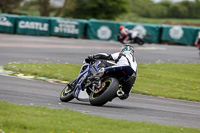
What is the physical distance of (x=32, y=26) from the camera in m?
34.3

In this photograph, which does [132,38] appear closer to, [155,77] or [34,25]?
[34,25]

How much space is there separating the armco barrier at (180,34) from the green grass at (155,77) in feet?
56.1

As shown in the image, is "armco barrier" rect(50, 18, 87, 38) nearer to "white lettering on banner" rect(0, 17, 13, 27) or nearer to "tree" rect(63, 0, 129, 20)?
"white lettering on banner" rect(0, 17, 13, 27)

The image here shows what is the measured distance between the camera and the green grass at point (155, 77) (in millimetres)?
12396

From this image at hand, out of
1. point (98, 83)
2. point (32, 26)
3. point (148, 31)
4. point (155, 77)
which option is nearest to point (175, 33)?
point (148, 31)

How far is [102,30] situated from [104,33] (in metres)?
0.31

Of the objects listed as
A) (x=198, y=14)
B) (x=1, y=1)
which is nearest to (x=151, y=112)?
(x=1, y=1)

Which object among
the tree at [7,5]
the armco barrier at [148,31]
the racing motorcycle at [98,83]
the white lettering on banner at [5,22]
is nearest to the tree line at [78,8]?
the tree at [7,5]

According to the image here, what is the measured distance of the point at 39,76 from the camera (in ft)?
43.8

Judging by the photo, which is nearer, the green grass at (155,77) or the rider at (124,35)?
the green grass at (155,77)

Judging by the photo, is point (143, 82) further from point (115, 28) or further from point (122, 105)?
point (115, 28)

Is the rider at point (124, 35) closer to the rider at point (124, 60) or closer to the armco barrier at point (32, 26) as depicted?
the armco barrier at point (32, 26)

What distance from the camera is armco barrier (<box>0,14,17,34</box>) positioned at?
3406 cm

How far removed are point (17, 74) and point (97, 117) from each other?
6.65 metres
